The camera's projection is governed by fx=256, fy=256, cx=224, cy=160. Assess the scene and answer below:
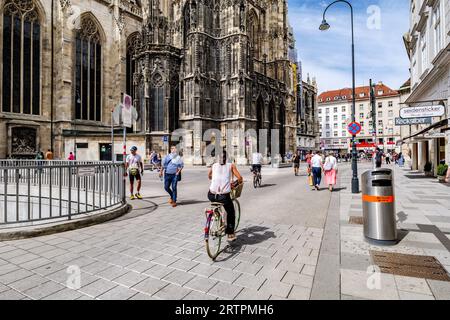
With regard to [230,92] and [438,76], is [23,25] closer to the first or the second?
[230,92]

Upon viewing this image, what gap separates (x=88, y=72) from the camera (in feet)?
96.7

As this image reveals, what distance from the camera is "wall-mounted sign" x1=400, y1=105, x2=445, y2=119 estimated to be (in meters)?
9.62

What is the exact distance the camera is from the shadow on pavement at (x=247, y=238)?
415cm

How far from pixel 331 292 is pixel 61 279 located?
3226mm

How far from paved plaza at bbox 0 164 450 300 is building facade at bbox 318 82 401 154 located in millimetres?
65859

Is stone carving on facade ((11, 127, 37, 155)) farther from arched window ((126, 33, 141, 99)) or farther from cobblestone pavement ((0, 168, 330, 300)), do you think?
cobblestone pavement ((0, 168, 330, 300))

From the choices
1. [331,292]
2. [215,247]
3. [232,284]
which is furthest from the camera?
[215,247]

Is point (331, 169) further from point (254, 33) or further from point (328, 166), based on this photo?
point (254, 33)

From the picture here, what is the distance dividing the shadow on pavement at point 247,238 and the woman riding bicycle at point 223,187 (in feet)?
0.60

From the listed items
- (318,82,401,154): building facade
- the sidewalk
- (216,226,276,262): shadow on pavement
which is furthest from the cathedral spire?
(318,82,401,154): building facade
